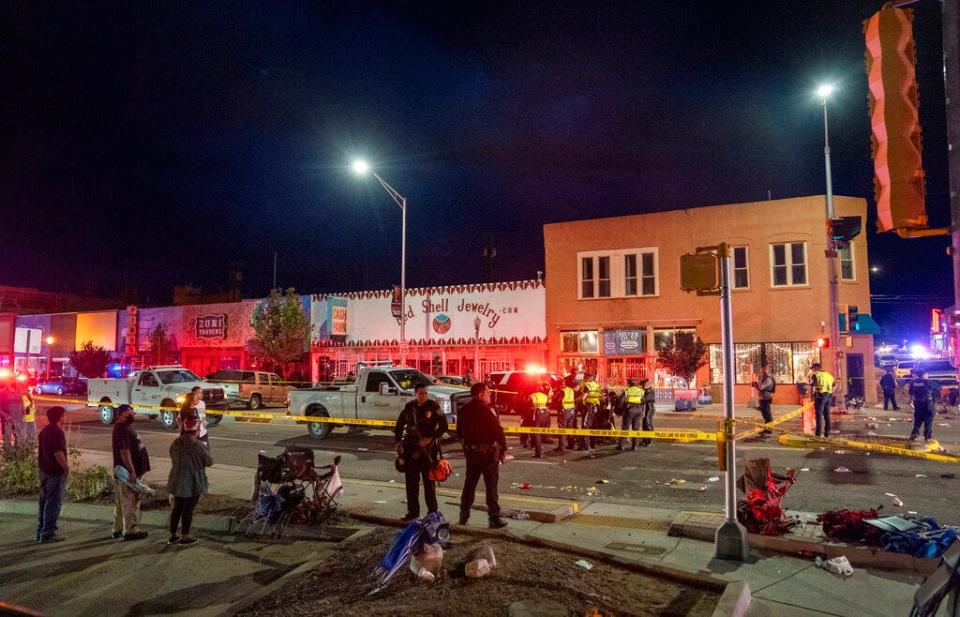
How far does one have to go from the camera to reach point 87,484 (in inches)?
402

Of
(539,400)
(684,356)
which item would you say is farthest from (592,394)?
(684,356)

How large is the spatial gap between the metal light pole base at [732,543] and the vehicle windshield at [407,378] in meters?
10.6

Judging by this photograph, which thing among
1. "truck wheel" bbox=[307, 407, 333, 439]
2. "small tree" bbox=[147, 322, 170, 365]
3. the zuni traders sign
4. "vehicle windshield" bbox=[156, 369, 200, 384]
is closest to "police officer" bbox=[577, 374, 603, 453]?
"truck wheel" bbox=[307, 407, 333, 439]

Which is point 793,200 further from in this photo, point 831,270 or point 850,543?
point 850,543

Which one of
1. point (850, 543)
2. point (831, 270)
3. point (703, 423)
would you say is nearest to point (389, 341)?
point (703, 423)

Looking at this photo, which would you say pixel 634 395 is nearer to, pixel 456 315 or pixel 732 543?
pixel 732 543

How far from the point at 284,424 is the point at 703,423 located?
46.9ft

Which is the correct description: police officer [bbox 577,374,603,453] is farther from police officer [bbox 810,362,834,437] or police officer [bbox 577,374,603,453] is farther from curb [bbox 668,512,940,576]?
curb [bbox 668,512,940,576]

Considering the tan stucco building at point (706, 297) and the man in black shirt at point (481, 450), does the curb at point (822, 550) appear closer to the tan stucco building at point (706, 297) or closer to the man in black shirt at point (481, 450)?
the man in black shirt at point (481, 450)

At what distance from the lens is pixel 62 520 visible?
9.41m

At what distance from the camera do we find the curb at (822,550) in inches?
240

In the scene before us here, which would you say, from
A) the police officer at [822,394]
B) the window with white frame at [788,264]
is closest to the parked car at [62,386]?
the window with white frame at [788,264]

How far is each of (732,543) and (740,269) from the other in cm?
2375

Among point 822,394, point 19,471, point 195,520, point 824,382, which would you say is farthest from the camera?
point 822,394
